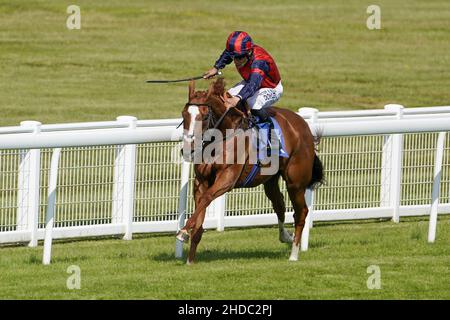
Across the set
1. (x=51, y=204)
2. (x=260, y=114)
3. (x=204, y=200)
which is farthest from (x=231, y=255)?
(x=51, y=204)

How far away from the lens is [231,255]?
396 inches

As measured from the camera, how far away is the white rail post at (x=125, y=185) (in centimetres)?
1133

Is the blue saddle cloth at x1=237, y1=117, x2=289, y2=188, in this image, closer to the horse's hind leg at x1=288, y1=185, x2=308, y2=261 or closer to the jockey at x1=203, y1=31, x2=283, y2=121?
the jockey at x1=203, y1=31, x2=283, y2=121

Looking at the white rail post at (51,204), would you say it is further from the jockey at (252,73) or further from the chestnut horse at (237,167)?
the jockey at (252,73)

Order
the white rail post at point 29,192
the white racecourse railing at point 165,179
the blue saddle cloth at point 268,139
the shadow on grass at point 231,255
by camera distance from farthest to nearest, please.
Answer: the white rail post at point 29,192 < the white racecourse railing at point 165,179 < the shadow on grass at point 231,255 < the blue saddle cloth at point 268,139

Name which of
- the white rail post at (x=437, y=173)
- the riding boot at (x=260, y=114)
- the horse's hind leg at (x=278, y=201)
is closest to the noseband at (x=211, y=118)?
the riding boot at (x=260, y=114)

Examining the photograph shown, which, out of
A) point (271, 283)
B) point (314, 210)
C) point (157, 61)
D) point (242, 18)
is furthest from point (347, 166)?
point (242, 18)

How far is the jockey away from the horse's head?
0.58 feet

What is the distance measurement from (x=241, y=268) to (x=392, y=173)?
3.55m

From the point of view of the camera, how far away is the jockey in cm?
965

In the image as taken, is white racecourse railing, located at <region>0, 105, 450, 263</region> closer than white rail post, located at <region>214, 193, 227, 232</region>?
Yes

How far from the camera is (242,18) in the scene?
79.7 ft

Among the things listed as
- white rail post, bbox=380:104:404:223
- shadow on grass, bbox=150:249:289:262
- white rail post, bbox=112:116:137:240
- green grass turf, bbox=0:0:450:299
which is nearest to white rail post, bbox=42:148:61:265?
green grass turf, bbox=0:0:450:299
